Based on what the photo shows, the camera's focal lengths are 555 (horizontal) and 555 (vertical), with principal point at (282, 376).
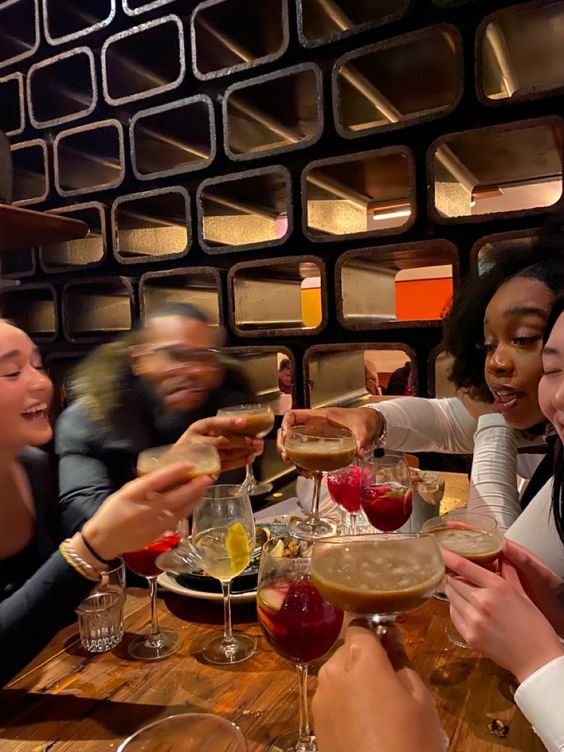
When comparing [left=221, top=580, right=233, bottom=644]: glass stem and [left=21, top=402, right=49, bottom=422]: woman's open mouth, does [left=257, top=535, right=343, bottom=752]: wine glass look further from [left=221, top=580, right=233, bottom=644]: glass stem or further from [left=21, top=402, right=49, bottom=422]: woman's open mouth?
[left=21, top=402, right=49, bottom=422]: woman's open mouth

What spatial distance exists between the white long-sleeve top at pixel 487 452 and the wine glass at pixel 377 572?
1.86 ft

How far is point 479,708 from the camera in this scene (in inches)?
32.3

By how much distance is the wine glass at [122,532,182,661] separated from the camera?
100cm

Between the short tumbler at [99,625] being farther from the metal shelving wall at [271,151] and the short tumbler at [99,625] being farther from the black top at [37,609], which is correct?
the metal shelving wall at [271,151]

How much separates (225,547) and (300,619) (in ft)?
0.87

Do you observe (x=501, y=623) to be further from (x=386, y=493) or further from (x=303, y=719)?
(x=386, y=493)

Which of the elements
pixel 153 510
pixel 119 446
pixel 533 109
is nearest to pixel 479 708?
pixel 153 510

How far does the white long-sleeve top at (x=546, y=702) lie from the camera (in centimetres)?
67

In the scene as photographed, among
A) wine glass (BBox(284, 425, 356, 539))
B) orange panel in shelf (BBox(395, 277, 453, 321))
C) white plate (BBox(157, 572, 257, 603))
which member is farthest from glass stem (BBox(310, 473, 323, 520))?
orange panel in shelf (BBox(395, 277, 453, 321))

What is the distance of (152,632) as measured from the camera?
3.44 ft

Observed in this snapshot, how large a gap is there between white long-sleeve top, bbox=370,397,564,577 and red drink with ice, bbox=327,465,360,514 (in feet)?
1.10

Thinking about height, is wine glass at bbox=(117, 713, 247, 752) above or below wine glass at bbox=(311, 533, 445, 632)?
below

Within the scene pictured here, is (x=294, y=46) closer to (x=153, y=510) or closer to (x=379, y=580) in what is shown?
(x=153, y=510)

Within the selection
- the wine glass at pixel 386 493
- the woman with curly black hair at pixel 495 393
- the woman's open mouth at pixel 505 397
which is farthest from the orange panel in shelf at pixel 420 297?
the wine glass at pixel 386 493
